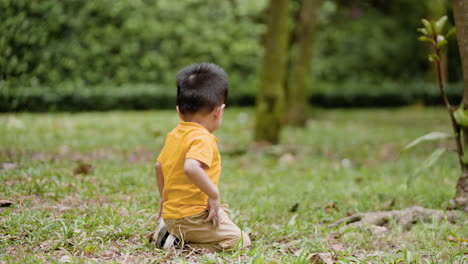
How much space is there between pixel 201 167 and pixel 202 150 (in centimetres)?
9

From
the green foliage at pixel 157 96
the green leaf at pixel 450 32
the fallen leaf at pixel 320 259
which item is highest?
the green leaf at pixel 450 32

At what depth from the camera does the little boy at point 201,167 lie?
2.49 metres

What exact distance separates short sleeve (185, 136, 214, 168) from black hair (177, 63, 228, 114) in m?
0.18

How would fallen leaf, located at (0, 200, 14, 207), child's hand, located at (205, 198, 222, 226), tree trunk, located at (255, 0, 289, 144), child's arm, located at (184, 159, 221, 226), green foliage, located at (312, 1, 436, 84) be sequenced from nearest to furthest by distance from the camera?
child's arm, located at (184, 159, 221, 226) → child's hand, located at (205, 198, 222, 226) → fallen leaf, located at (0, 200, 14, 207) → tree trunk, located at (255, 0, 289, 144) → green foliage, located at (312, 1, 436, 84)

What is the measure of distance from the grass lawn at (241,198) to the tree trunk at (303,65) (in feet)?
10.3

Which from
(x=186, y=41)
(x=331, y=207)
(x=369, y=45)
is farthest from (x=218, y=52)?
(x=331, y=207)

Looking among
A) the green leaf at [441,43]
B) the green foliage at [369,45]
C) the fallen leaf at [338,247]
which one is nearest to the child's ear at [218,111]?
the fallen leaf at [338,247]

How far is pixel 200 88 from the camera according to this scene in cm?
248

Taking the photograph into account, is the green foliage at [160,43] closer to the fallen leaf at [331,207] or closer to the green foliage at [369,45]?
the green foliage at [369,45]

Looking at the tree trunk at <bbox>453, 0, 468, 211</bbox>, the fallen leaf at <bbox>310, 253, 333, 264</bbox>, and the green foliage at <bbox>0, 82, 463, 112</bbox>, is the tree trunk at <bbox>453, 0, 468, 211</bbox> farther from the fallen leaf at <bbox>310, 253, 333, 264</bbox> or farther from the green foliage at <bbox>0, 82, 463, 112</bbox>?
the green foliage at <bbox>0, 82, 463, 112</bbox>

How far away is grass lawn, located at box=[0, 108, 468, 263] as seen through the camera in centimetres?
247

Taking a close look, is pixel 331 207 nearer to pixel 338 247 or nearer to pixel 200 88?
pixel 338 247

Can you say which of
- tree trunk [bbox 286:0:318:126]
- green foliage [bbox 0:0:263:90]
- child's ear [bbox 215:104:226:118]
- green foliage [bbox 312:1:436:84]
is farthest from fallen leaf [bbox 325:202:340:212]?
green foliage [bbox 312:1:436:84]

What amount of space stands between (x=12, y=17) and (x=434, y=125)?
973cm
